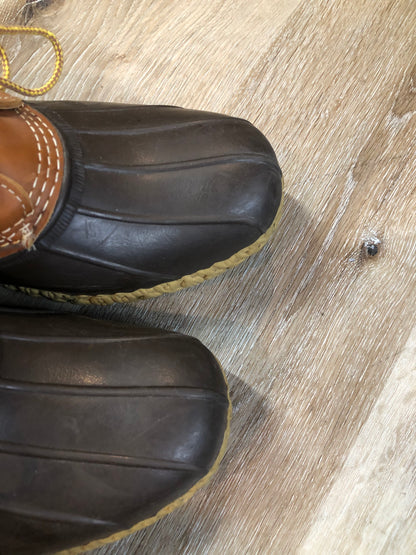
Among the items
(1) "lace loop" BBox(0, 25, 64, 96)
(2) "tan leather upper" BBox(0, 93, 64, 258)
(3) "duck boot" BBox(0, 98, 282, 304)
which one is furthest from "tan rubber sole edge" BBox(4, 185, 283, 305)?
(1) "lace loop" BBox(0, 25, 64, 96)

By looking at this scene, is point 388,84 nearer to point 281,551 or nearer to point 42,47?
point 42,47

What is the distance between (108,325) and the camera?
2.19ft

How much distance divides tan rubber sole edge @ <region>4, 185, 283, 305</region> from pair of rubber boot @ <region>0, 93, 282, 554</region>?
0.01 meters

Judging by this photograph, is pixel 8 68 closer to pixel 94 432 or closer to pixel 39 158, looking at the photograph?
pixel 39 158

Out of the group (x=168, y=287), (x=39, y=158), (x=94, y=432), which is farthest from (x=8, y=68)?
(x=94, y=432)

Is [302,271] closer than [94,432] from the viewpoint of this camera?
No

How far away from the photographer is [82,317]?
0.68 metres

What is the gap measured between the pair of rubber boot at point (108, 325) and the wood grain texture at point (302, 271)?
4.0 inches

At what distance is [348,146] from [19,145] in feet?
1.53

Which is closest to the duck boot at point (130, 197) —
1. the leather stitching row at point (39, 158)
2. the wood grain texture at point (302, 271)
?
the leather stitching row at point (39, 158)

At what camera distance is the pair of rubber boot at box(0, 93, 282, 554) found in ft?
1.88

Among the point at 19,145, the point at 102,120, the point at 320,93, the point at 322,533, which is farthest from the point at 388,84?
the point at 322,533

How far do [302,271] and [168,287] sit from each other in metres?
0.20

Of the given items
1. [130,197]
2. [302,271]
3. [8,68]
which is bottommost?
[302,271]
